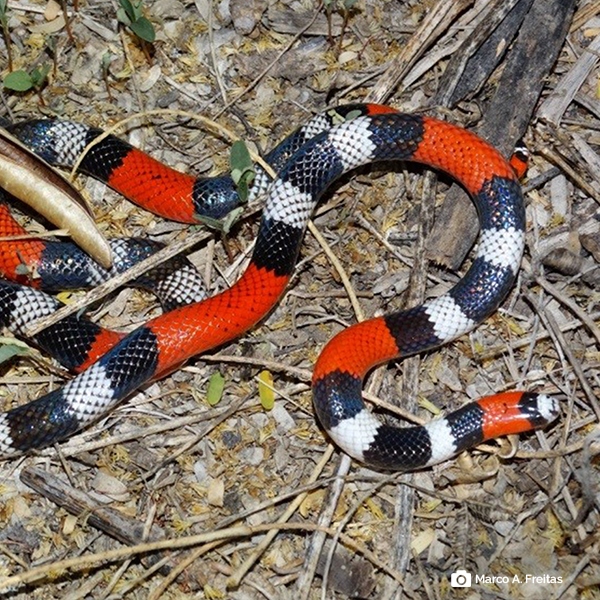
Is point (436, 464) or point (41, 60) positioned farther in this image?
point (41, 60)

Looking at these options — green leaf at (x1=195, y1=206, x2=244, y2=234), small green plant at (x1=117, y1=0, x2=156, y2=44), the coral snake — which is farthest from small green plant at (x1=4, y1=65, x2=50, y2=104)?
green leaf at (x1=195, y1=206, x2=244, y2=234)

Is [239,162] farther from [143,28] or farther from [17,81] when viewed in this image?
[17,81]

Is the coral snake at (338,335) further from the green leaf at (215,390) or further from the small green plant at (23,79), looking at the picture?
the small green plant at (23,79)

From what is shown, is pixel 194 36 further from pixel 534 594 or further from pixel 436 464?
pixel 534 594

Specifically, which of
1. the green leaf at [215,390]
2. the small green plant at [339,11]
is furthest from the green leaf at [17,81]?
the green leaf at [215,390]

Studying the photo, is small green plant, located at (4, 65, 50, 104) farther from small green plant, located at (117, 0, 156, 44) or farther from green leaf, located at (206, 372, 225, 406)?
green leaf, located at (206, 372, 225, 406)

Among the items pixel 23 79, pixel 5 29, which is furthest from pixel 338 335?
pixel 5 29

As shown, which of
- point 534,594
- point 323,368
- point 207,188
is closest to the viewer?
point 534,594

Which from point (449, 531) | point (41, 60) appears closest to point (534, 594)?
point (449, 531)
